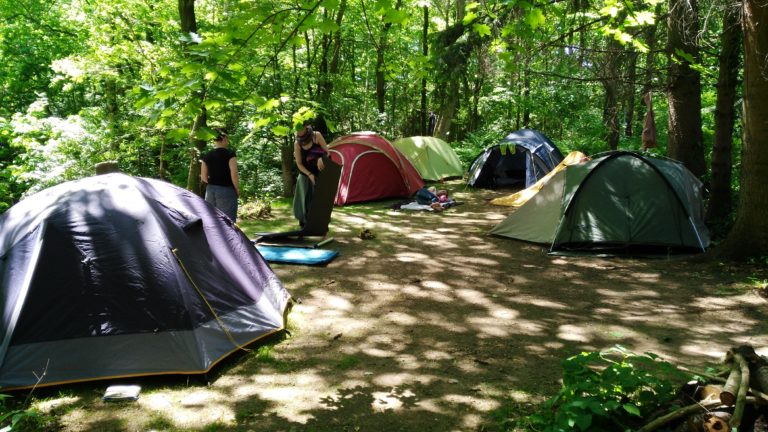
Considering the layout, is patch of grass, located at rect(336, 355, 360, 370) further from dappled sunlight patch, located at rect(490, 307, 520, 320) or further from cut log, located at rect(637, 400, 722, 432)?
cut log, located at rect(637, 400, 722, 432)

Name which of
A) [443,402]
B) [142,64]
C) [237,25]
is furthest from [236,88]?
[142,64]

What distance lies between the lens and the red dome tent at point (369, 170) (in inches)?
471

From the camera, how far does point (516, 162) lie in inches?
587

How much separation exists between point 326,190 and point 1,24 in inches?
811

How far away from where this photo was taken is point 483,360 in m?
4.21

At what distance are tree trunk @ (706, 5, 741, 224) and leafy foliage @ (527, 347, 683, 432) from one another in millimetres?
5765

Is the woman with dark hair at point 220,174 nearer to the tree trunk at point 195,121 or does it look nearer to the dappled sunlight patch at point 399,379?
the tree trunk at point 195,121

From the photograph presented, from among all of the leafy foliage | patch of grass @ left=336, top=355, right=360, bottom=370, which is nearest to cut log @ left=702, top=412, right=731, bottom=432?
the leafy foliage

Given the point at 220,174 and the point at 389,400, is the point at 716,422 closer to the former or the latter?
the point at 389,400

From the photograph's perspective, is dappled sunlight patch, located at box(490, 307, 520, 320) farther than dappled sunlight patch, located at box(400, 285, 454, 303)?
No

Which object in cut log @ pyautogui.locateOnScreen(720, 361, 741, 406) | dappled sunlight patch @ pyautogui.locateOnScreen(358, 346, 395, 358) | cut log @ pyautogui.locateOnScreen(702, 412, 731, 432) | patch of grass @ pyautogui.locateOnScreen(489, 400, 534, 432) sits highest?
cut log @ pyautogui.locateOnScreen(720, 361, 741, 406)

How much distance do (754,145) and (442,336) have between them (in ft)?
14.1

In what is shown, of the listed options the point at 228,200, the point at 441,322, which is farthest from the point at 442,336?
the point at 228,200

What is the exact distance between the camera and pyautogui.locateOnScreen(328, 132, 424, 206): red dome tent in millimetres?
11961
